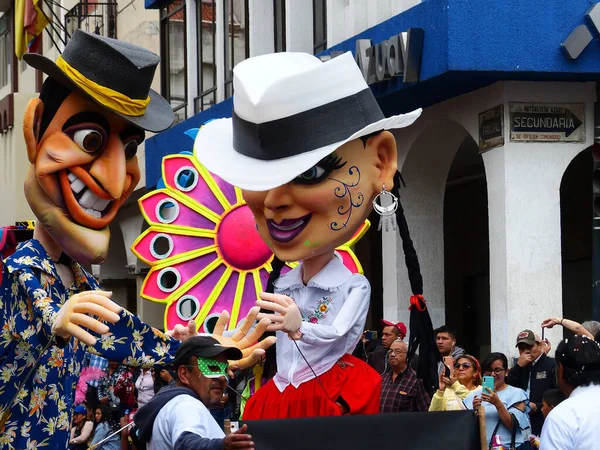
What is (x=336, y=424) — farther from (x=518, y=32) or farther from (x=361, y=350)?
(x=518, y=32)

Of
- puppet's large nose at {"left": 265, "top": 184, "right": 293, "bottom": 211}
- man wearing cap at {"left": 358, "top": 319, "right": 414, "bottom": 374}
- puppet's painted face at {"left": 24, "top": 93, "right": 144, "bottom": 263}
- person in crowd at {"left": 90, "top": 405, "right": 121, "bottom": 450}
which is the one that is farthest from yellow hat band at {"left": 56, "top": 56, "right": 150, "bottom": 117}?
person in crowd at {"left": 90, "top": 405, "right": 121, "bottom": 450}

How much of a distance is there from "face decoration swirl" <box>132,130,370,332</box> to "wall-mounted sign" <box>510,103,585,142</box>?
433 cm

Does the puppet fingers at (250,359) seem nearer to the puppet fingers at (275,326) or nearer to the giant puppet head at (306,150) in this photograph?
the puppet fingers at (275,326)

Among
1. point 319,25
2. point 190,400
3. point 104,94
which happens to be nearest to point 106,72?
point 104,94

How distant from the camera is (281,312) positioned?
6.53m

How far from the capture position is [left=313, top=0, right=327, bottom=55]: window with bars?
15172mm

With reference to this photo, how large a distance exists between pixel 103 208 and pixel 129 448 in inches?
185

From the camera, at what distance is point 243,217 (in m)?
8.34

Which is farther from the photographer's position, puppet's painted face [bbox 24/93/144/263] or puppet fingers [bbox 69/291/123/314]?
puppet's painted face [bbox 24/93/144/263]

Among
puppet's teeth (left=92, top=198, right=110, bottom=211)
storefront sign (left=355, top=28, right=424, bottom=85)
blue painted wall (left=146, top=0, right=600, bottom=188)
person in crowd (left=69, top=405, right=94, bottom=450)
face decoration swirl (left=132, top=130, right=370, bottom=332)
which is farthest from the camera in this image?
person in crowd (left=69, top=405, right=94, bottom=450)

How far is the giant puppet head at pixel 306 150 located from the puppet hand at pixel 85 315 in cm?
158

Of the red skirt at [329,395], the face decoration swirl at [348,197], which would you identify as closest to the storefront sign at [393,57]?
the face decoration swirl at [348,197]

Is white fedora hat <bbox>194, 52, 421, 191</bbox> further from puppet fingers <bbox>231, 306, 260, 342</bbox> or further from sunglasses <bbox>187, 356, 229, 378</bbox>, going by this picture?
sunglasses <bbox>187, 356, 229, 378</bbox>

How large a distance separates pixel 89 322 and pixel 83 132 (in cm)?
142
